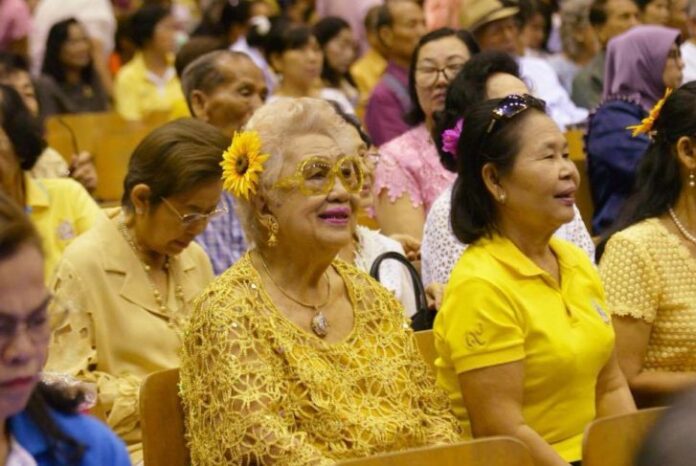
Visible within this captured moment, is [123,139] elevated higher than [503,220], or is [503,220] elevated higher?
[503,220]

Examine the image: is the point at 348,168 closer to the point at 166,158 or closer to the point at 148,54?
the point at 166,158

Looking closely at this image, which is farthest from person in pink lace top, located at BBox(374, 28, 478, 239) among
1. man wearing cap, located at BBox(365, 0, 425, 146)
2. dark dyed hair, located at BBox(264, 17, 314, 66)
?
dark dyed hair, located at BBox(264, 17, 314, 66)

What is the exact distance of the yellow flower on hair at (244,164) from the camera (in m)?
2.89

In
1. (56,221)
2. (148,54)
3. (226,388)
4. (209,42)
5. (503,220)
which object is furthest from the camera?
(148,54)

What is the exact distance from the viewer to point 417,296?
143 inches

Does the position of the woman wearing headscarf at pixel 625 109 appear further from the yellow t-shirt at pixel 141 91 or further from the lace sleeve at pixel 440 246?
the yellow t-shirt at pixel 141 91

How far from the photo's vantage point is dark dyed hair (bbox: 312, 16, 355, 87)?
7.92m

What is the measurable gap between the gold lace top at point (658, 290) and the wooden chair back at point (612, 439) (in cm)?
79

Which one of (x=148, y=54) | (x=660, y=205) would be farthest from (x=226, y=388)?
(x=148, y=54)

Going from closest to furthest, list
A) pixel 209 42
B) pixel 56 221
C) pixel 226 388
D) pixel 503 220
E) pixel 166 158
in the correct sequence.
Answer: pixel 226 388
pixel 503 220
pixel 166 158
pixel 56 221
pixel 209 42

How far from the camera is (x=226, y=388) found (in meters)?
2.66

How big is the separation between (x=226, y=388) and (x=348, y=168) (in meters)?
0.55

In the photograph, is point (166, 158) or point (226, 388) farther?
point (166, 158)

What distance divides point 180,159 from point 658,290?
1182 millimetres
